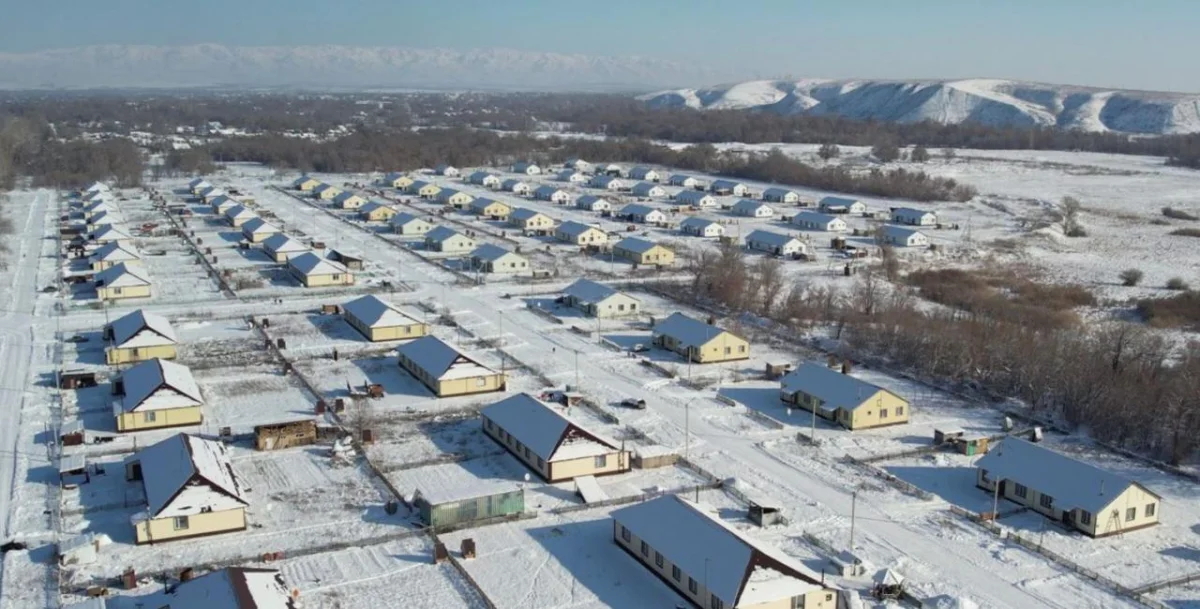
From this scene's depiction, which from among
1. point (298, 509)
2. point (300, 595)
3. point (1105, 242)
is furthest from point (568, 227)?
point (300, 595)

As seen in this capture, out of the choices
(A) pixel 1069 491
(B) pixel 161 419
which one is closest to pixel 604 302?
(B) pixel 161 419

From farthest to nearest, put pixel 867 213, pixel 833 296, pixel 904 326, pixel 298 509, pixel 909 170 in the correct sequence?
pixel 909 170, pixel 867 213, pixel 833 296, pixel 904 326, pixel 298 509

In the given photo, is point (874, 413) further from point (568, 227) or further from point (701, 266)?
point (568, 227)

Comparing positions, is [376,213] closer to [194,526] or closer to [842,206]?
[842,206]

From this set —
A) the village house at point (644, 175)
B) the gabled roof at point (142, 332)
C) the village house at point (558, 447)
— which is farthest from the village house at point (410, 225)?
the village house at point (558, 447)

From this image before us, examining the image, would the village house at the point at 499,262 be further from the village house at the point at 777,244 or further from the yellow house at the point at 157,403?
the yellow house at the point at 157,403
